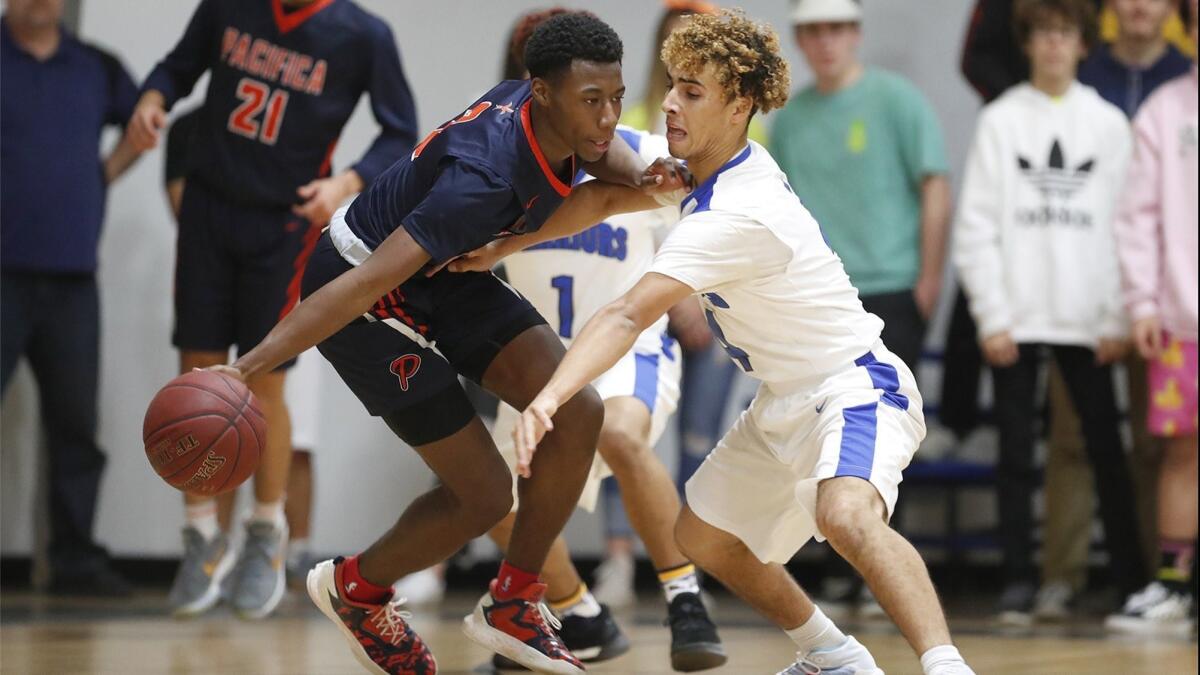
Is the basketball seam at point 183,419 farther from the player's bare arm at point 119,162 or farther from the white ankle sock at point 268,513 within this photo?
the player's bare arm at point 119,162

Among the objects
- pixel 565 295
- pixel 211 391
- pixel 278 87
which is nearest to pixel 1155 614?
pixel 565 295

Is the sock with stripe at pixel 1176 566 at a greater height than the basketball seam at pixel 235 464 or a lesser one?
lesser

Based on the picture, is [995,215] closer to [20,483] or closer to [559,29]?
[559,29]

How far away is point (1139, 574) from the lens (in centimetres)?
678

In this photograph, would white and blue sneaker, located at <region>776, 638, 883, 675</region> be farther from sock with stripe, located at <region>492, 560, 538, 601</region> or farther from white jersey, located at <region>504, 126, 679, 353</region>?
white jersey, located at <region>504, 126, 679, 353</region>

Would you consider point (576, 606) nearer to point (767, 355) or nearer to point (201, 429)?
point (767, 355)

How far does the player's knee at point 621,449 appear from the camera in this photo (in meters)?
4.70

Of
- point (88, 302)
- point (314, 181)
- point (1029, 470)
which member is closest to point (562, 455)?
point (314, 181)

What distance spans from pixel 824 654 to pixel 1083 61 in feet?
13.2

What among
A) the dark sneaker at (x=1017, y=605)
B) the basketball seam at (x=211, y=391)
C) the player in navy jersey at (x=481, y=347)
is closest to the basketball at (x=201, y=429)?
the basketball seam at (x=211, y=391)

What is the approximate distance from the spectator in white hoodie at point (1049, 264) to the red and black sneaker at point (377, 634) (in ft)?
10.6

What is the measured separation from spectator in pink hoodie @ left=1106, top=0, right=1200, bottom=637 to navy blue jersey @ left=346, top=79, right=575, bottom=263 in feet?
10.9

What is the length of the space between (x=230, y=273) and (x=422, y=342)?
186cm

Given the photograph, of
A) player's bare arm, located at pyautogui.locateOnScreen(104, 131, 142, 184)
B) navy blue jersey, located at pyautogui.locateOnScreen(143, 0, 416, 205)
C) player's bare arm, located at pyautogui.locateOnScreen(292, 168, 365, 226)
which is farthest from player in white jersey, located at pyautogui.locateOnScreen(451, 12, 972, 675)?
player's bare arm, located at pyautogui.locateOnScreen(104, 131, 142, 184)
